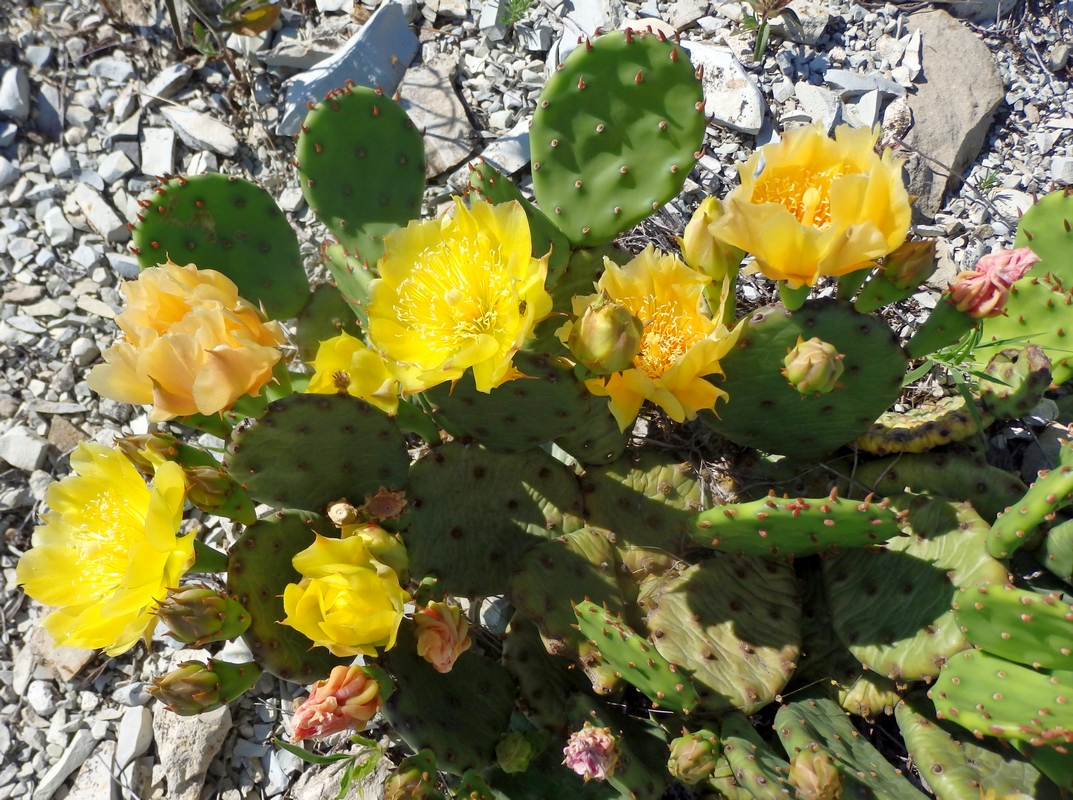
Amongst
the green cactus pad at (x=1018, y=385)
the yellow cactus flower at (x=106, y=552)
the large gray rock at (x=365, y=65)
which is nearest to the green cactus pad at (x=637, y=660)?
the yellow cactus flower at (x=106, y=552)

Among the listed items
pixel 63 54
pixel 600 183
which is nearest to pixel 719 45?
pixel 600 183

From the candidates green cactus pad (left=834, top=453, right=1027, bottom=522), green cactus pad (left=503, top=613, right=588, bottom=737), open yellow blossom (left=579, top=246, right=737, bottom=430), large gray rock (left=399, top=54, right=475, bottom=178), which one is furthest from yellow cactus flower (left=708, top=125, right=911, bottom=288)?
large gray rock (left=399, top=54, right=475, bottom=178)

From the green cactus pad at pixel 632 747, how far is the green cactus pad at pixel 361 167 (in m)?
1.11

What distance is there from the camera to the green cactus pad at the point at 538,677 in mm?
1660

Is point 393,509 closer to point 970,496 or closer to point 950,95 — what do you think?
point 970,496

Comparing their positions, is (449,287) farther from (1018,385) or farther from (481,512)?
(1018,385)

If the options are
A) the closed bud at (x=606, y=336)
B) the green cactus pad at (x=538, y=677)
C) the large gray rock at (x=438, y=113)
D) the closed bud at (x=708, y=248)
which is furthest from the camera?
the large gray rock at (x=438, y=113)

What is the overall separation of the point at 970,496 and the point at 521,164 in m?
1.58

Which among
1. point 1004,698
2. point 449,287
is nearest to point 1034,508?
point 1004,698

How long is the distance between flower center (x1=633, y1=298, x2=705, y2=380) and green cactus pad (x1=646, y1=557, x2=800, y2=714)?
0.51 metres

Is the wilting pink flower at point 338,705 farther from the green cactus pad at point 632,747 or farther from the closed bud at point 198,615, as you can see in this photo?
the green cactus pad at point 632,747

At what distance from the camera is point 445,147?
2.52m

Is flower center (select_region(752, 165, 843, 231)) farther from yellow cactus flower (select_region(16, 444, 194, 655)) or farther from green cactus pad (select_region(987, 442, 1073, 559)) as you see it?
yellow cactus flower (select_region(16, 444, 194, 655))

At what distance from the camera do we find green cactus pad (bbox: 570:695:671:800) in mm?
1519
